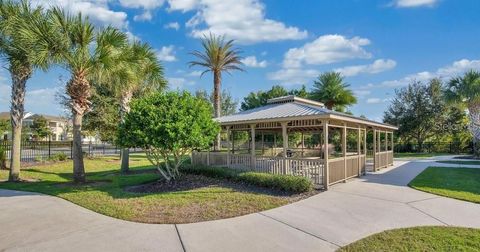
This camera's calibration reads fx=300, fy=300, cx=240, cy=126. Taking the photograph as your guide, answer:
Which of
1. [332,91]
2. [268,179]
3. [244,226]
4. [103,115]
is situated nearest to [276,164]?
[268,179]

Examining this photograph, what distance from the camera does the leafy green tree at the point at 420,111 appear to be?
103 feet

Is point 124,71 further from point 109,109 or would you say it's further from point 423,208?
point 109,109

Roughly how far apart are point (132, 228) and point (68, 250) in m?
1.31

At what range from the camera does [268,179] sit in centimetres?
1020

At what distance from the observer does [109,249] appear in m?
5.07

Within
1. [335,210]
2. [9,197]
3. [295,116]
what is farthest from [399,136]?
[9,197]

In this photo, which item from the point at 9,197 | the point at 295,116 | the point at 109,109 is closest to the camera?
the point at 9,197

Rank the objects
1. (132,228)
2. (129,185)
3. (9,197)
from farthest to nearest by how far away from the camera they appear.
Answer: (129,185), (9,197), (132,228)

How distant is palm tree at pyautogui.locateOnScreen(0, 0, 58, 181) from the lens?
10094mm

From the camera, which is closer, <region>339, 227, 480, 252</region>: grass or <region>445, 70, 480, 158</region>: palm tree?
<region>339, 227, 480, 252</region>: grass

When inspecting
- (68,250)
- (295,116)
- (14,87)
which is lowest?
(68,250)

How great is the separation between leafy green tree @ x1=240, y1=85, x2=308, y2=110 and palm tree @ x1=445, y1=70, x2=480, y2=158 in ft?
48.7

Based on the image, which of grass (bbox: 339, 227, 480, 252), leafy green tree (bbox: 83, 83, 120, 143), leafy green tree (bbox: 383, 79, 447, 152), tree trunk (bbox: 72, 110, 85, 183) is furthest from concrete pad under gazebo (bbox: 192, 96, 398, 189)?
leafy green tree (bbox: 383, 79, 447, 152)

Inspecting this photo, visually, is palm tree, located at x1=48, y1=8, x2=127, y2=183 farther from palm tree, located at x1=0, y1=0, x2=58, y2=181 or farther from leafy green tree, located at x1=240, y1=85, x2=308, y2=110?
leafy green tree, located at x1=240, y1=85, x2=308, y2=110
